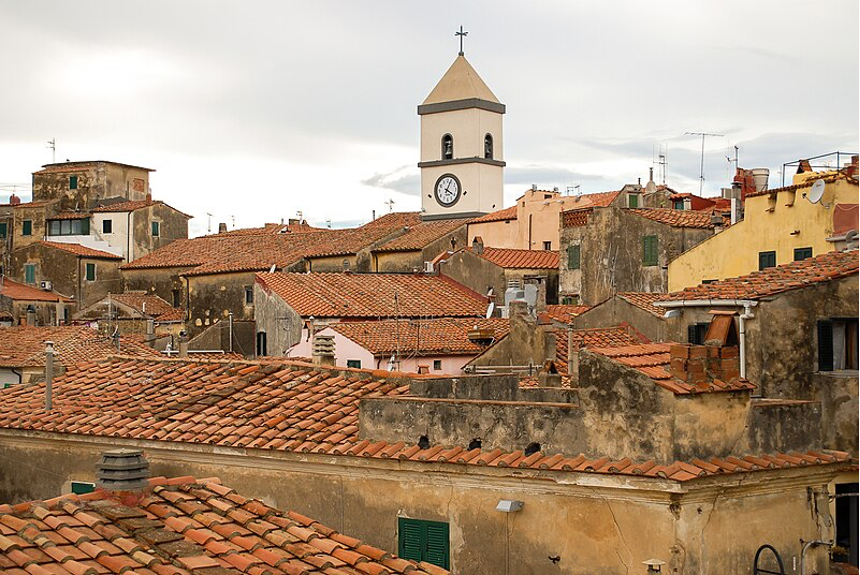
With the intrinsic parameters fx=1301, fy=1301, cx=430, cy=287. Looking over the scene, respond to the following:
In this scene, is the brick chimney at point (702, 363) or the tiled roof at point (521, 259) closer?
the brick chimney at point (702, 363)

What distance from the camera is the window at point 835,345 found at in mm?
17375

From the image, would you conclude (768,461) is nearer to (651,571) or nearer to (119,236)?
(651,571)

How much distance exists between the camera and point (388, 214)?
71688 mm

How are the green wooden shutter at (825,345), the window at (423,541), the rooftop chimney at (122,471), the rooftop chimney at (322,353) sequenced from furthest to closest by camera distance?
the rooftop chimney at (322,353) < the green wooden shutter at (825,345) < the window at (423,541) < the rooftop chimney at (122,471)

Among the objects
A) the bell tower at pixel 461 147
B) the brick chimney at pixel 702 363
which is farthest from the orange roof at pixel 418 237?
the brick chimney at pixel 702 363

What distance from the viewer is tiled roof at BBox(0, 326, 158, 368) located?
3797 cm

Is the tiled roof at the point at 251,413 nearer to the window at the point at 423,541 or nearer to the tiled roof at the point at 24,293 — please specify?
the window at the point at 423,541

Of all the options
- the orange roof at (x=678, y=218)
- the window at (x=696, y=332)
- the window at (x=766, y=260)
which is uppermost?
the orange roof at (x=678, y=218)

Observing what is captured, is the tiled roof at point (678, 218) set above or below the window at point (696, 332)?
above

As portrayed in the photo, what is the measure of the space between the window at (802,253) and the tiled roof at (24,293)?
1710 inches

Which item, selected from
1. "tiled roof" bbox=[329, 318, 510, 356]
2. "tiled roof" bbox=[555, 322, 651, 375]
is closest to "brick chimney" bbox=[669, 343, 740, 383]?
"tiled roof" bbox=[555, 322, 651, 375]

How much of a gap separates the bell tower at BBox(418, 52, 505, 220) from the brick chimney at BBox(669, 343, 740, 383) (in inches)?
2334

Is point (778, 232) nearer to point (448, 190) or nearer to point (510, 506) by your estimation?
point (510, 506)

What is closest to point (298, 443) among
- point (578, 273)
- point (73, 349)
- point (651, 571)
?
point (651, 571)
